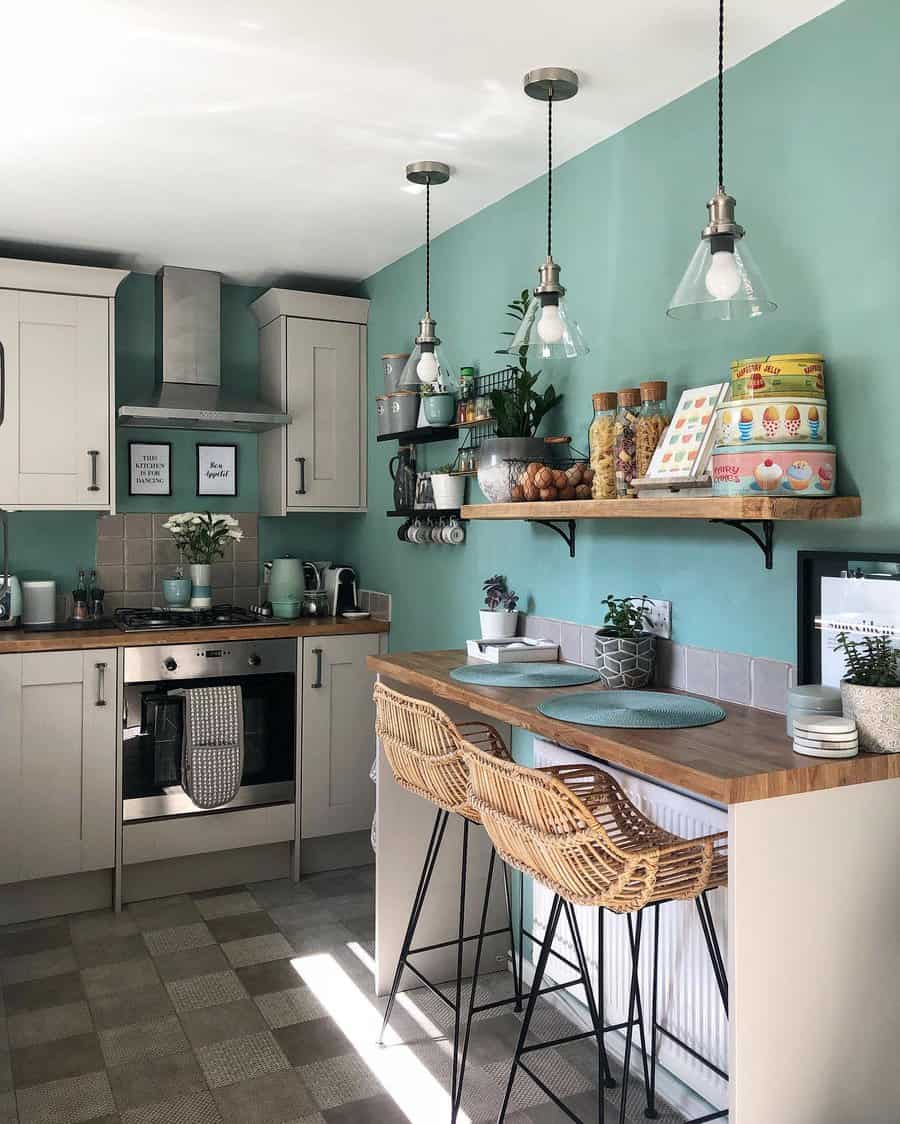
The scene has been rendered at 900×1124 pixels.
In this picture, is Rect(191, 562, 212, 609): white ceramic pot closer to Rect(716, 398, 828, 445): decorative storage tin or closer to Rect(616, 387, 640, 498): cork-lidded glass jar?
Rect(616, 387, 640, 498): cork-lidded glass jar

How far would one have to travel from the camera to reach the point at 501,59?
2.29 m

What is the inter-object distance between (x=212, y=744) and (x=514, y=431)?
170cm

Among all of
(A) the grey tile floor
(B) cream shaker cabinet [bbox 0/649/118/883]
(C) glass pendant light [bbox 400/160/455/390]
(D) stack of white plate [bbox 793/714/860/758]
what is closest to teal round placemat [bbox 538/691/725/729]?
(D) stack of white plate [bbox 793/714/860/758]

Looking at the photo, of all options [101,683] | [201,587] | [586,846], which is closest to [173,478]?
[201,587]

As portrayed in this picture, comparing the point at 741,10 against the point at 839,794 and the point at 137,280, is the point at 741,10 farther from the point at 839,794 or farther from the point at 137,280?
the point at 137,280

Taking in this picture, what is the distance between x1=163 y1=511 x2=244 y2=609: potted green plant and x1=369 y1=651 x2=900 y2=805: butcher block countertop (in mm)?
2039

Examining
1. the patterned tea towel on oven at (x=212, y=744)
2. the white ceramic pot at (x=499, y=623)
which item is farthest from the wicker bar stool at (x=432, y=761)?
the patterned tea towel on oven at (x=212, y=744)

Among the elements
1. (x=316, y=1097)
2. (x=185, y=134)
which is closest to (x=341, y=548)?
(x=185, y=134)

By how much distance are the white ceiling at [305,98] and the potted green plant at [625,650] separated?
1.29m

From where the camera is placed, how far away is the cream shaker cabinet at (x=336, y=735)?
3.93 meters

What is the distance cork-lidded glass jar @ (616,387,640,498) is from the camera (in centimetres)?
240

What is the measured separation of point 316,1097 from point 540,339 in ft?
6.23

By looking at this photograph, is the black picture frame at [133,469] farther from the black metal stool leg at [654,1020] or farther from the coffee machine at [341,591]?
the black metal stool leg at [654,1020]

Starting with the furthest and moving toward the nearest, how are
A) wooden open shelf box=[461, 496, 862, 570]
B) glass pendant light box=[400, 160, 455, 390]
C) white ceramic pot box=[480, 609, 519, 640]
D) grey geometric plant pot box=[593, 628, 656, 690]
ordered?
white ceramic pot box=[480, 609, 519, 640]
glass pendant light box=[400, 160, 455, 390]
grey geometric plant pot box=[593, 628, 656, 690]
wooden open shelf box=[461, 496, 862, 570]
